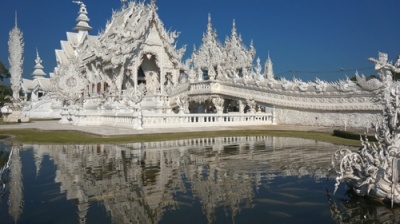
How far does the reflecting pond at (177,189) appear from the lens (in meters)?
5.20

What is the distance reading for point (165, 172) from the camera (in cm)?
809

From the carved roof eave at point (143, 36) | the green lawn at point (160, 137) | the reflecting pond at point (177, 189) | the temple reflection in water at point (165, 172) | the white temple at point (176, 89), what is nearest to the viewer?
the reflecting pond at point (177, 189)

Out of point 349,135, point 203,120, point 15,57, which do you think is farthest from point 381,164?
point 15,57

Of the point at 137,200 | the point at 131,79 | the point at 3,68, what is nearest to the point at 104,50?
the point at 131,79

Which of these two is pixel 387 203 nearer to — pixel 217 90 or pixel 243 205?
pixel 243 205

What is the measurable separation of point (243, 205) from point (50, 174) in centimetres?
457

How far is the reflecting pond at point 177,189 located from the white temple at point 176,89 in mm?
8356

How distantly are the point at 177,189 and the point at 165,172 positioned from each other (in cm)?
153

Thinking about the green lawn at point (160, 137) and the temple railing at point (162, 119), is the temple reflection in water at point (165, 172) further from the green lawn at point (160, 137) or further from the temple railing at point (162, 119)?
the temple railing at point (162, 119)

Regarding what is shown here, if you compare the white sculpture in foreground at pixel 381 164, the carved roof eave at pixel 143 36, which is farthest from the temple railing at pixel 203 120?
the carved roof eave at pixel 143 36

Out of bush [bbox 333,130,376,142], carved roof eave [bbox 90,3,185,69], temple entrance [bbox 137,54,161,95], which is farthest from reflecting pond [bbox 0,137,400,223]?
temple entrance [bbox 137,54,161,95]

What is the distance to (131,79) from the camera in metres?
34.0

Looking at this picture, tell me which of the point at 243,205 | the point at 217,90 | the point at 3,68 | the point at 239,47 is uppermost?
the point at 3,68

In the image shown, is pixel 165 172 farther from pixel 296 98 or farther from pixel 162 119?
pixel 296 98
